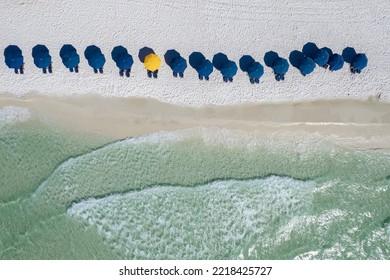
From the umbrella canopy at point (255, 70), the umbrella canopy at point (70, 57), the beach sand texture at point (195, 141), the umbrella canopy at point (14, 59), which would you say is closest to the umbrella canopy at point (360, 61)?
the beach sand texture at point (195, 141)

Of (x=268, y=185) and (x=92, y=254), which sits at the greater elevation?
(x=268, y=185)

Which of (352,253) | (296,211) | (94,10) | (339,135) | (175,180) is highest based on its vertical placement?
(94,10)

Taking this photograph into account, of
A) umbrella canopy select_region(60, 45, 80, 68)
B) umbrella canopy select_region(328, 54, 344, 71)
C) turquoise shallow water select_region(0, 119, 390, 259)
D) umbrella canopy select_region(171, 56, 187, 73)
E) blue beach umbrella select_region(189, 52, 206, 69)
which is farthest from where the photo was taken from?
blue beach umbrella select_region(189, 52, 206, 69)

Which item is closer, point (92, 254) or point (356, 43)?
point (92, 254)

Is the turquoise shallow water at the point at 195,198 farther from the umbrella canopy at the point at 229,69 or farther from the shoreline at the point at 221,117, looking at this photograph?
the umbrella canopy at the point at 229,69

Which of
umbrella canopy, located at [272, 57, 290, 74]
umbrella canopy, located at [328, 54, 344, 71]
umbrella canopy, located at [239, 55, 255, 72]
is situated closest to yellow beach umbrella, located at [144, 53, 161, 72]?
umbrella canopy, located at [239, 55, 255, 72]

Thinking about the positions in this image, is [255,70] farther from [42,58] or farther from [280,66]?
[42,58]

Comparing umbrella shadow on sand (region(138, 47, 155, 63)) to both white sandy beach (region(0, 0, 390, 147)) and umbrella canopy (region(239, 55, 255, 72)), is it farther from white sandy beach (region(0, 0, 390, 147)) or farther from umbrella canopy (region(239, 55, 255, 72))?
umbrella canopy (region(239, 55, 255, 72))

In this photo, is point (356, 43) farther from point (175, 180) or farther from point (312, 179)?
point (175, 180)

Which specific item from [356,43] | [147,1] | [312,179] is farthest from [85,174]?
[356,43]
